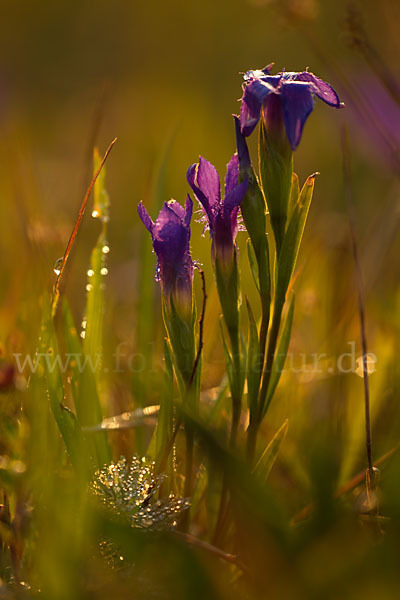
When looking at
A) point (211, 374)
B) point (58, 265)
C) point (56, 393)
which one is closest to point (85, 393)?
point (56, 393)

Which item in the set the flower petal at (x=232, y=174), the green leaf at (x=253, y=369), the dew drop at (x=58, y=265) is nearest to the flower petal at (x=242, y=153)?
the flower petal at (x=232, y=174)

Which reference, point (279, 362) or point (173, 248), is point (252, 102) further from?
point (279, 362)

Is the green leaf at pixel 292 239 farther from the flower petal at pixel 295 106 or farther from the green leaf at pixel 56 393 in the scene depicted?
the green leaf at pixel 56 393

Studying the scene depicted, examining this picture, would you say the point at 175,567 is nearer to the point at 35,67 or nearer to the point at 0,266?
the point at 0,266

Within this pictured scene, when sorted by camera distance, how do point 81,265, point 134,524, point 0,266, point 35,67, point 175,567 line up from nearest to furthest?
point 175,567 → point 134,524 → point 0,266 → point 81,265 → point 35,67

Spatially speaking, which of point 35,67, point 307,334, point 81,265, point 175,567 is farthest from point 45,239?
point 35,67
